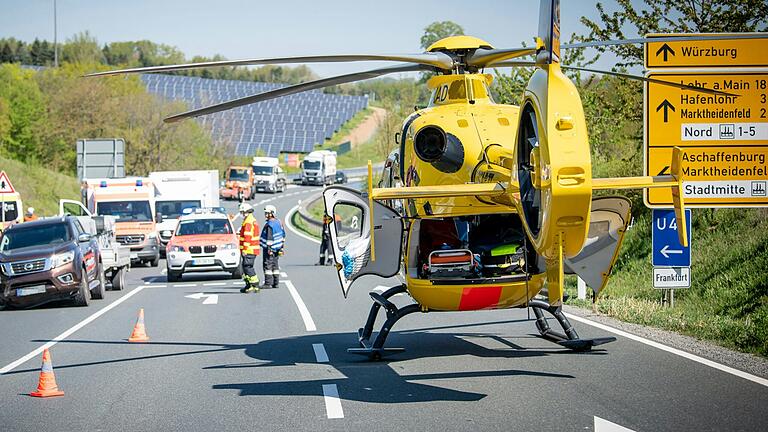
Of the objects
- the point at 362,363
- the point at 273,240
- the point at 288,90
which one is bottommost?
the point at 362,363

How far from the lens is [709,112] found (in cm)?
1477

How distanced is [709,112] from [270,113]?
114948 mm

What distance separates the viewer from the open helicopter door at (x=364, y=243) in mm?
11438

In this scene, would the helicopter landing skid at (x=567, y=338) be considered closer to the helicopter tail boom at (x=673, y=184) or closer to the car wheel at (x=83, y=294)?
the helicopter tail boom at (x=673, y=184)

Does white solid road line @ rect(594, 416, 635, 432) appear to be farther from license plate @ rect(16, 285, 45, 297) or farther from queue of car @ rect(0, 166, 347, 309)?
license plate @ rect(16, 285, 45, 297)

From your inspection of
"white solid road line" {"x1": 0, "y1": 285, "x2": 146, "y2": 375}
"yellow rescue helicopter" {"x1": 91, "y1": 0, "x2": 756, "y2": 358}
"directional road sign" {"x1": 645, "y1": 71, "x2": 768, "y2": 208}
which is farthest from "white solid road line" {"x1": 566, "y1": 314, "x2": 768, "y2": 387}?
"white solid road line" {"x1": 0, "y1": 285, "x2": 146, "y2": 375}

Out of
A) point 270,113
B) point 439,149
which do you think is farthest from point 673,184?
point 270,113

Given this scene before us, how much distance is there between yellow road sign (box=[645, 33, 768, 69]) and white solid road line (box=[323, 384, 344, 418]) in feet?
25.0

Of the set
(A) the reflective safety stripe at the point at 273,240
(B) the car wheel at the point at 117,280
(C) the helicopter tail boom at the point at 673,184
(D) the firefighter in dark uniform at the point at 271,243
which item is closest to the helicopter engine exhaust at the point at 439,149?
(C) the helicopter tail boom at the point at 673,184

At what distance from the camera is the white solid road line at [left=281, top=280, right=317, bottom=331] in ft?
53.1

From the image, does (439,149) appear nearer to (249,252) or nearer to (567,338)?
(567,338)

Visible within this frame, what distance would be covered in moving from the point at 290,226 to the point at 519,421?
52.3m

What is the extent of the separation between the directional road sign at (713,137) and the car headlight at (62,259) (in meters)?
12.0

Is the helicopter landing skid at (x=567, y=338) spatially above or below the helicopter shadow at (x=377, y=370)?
above
